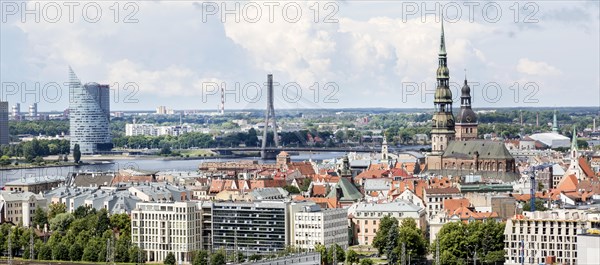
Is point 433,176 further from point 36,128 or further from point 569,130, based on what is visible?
point 36,128

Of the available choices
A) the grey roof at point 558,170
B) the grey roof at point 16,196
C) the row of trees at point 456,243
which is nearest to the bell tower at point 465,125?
the grey roof at point 558,170

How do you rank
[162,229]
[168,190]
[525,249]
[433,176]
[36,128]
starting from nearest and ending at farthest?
[525,249], [162,229], [168,190], [433,176], [36,128]

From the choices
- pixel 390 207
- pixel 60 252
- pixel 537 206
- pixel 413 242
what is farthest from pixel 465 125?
pixel 60 252

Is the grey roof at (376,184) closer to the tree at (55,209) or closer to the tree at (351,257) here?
the tree at (55,209)

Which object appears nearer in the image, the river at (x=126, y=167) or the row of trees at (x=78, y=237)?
the row of trees at (x=78, y=237)

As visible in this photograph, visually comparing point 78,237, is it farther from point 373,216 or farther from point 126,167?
point 126,167

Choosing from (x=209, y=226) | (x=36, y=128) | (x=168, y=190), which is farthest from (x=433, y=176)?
(x=36, y=128)
